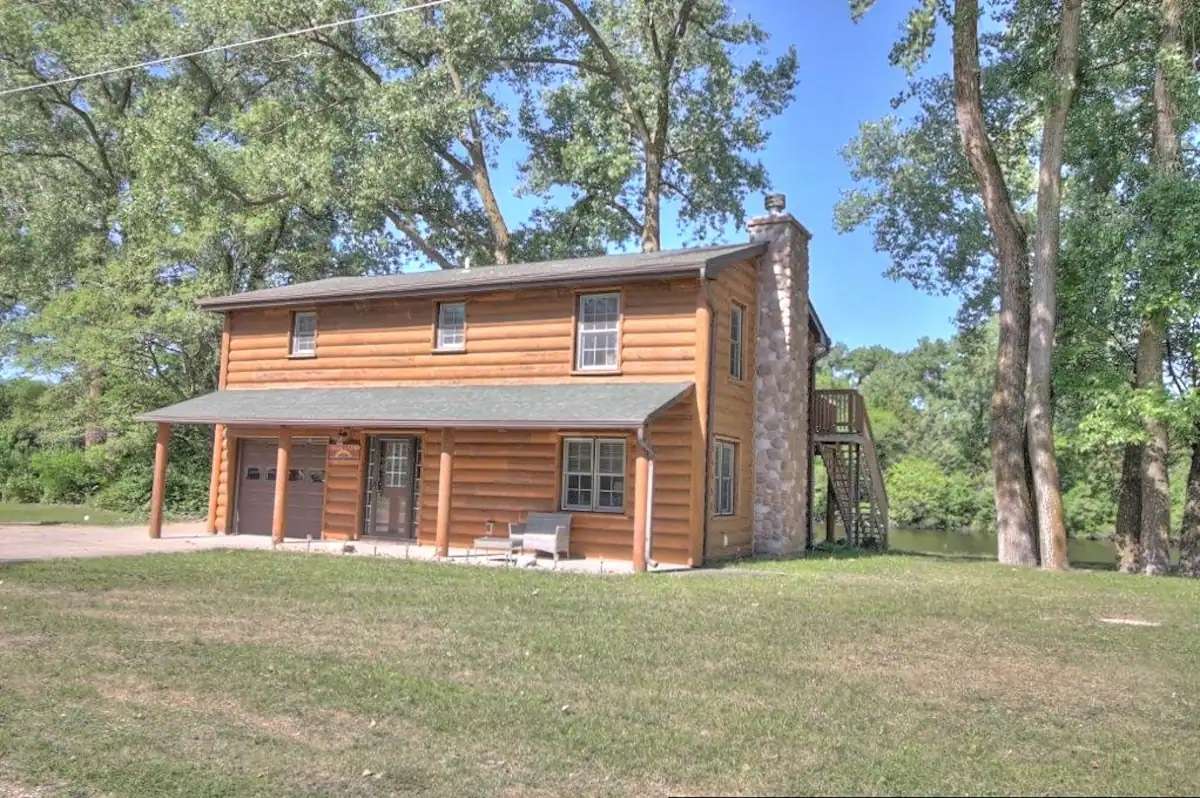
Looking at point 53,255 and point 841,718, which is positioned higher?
point 53,255

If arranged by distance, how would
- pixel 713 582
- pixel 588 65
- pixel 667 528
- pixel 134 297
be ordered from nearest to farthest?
1. pixel 713 582
2. pixel 667 528
3. pixel 134 297
4. pixel 588 65

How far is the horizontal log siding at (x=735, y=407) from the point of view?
1523cm

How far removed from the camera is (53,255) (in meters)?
30.4

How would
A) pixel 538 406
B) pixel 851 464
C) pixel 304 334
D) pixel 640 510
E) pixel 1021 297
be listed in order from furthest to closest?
pixel 851 464
pixel 304 334
pixel 1021 297
pixel 538 406
pixel 640 510

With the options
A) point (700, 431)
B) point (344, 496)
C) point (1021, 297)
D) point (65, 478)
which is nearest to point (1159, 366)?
point (1021, 297)

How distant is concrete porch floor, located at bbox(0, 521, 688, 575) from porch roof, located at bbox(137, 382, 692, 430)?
83.3 inches

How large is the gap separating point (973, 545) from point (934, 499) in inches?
418

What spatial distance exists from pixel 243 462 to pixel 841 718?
15.8m

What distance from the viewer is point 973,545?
107 feet

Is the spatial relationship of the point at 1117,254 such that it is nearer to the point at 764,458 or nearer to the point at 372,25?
the point at 764,458

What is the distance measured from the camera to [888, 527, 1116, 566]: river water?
2758 centimetres

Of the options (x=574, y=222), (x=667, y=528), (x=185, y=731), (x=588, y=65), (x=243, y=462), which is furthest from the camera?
(x=574, y=222)

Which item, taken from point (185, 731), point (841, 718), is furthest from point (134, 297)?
point (841, 718)

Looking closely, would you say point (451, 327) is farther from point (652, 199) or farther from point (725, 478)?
point (652, 199)
